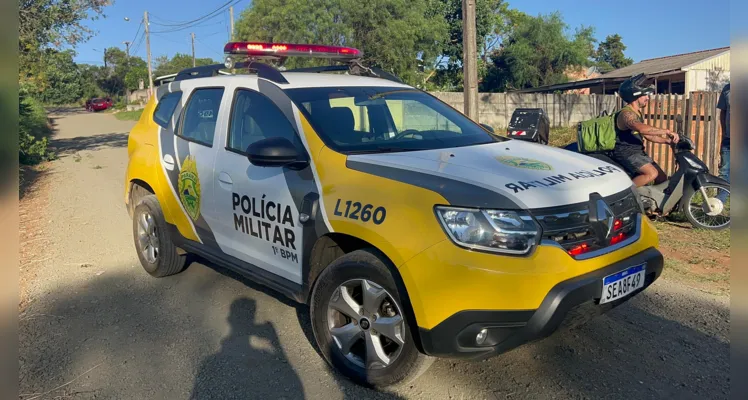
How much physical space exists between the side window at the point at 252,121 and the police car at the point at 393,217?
0.5 inches

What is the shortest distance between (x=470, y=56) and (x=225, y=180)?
525cm

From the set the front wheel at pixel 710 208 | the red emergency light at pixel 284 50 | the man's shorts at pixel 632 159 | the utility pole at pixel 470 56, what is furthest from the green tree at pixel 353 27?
the front wheel at pixel 710 208

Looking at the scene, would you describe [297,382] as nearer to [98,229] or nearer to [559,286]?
[559,286]

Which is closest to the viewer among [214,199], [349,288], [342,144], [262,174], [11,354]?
[11,354]

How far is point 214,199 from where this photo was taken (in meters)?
4.29

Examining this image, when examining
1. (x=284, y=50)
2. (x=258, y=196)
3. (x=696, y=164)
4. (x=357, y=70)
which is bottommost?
(x=696, y=164)

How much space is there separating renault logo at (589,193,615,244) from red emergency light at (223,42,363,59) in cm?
305

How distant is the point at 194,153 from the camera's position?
457 cm

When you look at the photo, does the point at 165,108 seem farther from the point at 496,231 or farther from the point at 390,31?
the point at 390,31

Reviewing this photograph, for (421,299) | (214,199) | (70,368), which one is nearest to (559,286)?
(421,299)

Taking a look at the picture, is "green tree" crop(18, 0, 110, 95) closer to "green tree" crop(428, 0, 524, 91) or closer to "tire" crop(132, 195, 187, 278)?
"tire" crop(132, 195, 187, 278)

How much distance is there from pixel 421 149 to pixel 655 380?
1946 mm

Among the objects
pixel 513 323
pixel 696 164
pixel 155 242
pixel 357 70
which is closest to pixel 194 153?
pixel 155 242

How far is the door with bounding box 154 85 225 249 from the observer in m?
4.42
